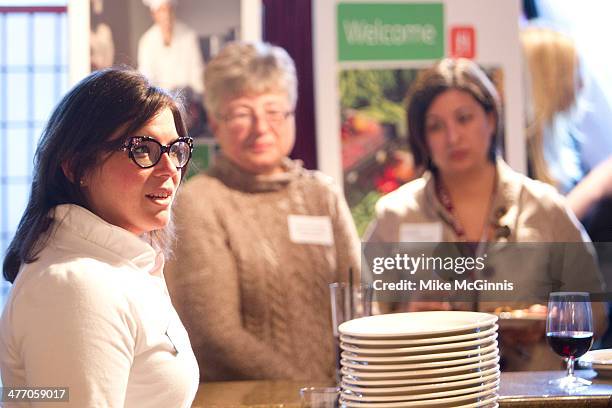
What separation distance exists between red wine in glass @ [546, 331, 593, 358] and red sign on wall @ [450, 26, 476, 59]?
2.00m

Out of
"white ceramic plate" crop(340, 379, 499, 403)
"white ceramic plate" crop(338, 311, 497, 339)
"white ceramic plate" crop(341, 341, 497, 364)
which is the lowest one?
"white ceramic plate" crop(340, 379, 499, 403)

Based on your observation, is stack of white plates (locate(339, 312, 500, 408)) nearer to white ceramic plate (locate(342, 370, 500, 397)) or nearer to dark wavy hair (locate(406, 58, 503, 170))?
white ceramic plate (locate(342, 370, 500, 397))

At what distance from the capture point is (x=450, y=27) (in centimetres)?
370

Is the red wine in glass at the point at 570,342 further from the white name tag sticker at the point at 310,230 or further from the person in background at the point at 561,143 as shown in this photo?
the person in background at the point at 561,143

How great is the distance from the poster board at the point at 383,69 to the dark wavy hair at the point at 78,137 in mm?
2184

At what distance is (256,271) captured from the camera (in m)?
3.47

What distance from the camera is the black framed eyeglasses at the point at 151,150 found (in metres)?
1.43

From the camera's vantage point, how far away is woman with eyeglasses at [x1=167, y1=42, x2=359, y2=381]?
3404mm

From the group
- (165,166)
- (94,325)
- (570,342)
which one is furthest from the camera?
(570,342)

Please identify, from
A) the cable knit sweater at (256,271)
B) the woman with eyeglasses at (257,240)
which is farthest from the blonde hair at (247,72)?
the cable knit sweater at (256,271)

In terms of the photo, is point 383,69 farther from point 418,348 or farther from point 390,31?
point 418,348

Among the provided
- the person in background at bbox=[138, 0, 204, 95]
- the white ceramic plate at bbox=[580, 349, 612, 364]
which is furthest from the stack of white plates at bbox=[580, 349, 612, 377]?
the person in background at bbox=[138, 0, 204, 95]

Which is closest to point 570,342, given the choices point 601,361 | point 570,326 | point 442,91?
point 570,326

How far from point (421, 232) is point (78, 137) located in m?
2.41
